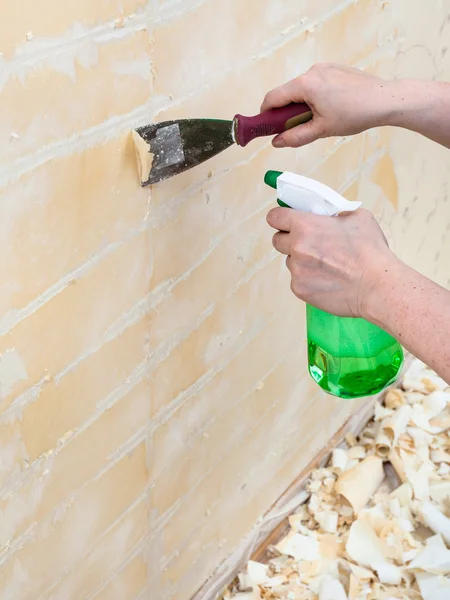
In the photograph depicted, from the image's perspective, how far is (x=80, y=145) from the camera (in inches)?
31.2

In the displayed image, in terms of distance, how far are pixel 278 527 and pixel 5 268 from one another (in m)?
1.05

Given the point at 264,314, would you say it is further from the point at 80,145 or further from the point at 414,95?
the point at 80,145

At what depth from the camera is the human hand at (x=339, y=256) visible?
0.87 m

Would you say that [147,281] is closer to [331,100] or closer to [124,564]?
[331,100]

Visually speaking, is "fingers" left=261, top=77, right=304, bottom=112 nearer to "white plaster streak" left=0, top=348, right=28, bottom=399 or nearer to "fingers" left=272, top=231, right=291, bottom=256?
"fingers" left=272, top=231, right=291, bottom=256

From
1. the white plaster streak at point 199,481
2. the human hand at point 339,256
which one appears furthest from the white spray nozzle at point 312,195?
the white plaster streak at point 199,481

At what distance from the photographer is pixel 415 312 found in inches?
32.5

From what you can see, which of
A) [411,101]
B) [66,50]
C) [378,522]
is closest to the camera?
[66,50]

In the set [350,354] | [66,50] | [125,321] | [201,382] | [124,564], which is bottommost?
[124,564]

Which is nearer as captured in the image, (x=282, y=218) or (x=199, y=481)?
(x=282, y=218)

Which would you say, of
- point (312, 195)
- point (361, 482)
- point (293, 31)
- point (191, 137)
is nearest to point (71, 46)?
point (191, 137)

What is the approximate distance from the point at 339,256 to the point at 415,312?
0.36 ft

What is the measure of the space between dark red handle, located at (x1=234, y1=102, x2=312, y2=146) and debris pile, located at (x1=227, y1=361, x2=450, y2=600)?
926mm

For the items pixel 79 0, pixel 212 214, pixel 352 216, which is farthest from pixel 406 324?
pixel 79 0
